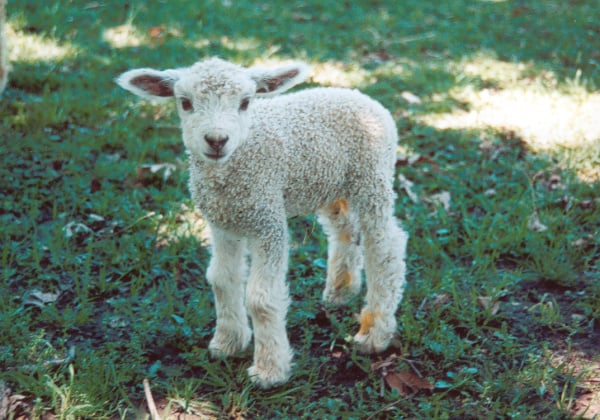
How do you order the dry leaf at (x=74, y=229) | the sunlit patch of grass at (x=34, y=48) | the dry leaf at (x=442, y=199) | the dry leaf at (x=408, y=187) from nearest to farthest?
the dry leaf at (x=74, y=229), the dry leaf at (x=442, y=199), the dry leaf at (x=408, y=187), the sunlit patch of grass at (x=34, y=48)

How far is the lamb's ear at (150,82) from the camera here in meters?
3.02

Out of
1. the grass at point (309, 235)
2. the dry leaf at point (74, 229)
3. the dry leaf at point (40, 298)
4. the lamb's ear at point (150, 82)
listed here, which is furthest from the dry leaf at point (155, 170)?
the lamb's ear at point (150, 82)

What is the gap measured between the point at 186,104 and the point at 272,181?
55cm

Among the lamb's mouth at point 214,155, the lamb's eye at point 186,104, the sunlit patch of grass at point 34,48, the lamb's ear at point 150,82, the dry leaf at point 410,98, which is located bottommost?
the dry leaf at point 410,98

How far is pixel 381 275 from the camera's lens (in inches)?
141

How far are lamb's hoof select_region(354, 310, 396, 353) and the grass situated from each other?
0.07 m

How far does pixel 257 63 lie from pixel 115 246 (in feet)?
11.6

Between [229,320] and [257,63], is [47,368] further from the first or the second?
[257,63]

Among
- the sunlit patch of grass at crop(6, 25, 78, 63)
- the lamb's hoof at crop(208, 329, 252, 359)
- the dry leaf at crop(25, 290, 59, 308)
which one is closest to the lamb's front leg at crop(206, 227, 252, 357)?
the lamb's hoof at crop(208, 329, 252, 359)

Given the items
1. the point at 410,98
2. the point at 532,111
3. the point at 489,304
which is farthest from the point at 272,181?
the point at 532,111

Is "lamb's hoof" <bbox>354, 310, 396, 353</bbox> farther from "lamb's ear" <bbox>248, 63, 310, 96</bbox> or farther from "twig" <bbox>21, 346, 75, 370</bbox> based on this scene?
"twig" <bbox>21, 346, 75, 370</bbox>

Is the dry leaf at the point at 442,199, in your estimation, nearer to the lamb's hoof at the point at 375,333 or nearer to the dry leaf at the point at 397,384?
the lamb's hoof at the point at 375,333

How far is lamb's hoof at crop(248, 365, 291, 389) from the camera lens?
10.8 feet

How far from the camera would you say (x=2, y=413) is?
3010mm
